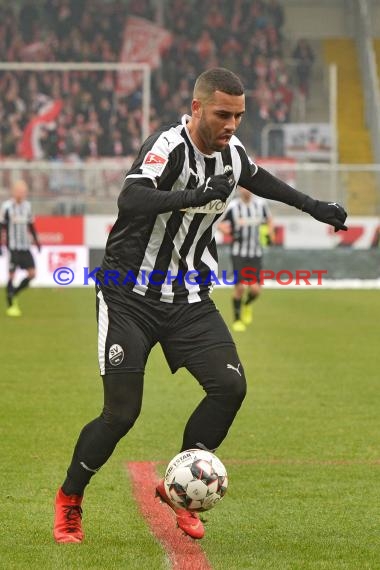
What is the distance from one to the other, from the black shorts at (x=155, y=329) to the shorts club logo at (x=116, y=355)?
1 centimetres

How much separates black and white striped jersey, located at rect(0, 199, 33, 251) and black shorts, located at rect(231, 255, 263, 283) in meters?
4.38

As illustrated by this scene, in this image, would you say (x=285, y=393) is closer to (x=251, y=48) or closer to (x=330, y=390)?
(x=330, y=390)

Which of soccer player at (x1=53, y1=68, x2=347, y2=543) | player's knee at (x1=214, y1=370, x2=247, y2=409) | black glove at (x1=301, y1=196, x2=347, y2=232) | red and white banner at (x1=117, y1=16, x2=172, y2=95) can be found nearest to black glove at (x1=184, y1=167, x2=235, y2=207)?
soccer player at (x1=53, y1=68, x2=347, y2=543)

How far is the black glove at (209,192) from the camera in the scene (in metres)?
5.15

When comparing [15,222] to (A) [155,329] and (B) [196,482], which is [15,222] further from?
(B) [196,482]

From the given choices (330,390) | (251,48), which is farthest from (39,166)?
(330,390)

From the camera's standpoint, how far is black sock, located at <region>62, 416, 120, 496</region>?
557cm

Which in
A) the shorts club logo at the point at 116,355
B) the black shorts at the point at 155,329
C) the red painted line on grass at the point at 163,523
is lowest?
the red painted line on grass at the point at 163,523

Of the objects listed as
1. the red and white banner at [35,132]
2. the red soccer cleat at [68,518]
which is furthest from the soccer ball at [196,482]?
the red and white banner at [35,132]

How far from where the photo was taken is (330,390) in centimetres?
1133

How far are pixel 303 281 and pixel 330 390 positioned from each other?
1523 cm

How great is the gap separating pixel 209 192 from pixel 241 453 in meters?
3.37

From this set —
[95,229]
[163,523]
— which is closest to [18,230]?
[95,229]

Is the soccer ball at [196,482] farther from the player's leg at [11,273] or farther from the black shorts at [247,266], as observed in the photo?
the player's leg at [11,273]
